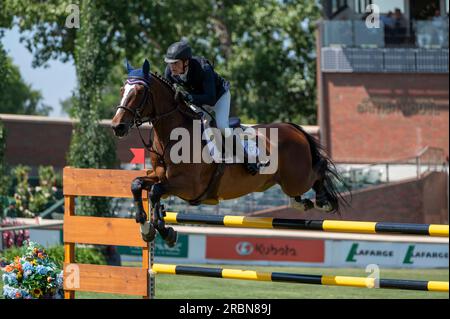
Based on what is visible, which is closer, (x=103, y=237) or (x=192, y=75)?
(x=192, y=75)

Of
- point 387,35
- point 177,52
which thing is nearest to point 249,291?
point 177,52

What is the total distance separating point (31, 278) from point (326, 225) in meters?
2.79

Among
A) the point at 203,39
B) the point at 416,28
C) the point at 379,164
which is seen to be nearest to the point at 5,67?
the point at 379,164

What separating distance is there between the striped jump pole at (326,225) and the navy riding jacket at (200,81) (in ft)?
3.63

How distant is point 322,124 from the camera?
29.6 meters

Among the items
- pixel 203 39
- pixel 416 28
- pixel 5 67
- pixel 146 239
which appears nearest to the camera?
pixel 146 239

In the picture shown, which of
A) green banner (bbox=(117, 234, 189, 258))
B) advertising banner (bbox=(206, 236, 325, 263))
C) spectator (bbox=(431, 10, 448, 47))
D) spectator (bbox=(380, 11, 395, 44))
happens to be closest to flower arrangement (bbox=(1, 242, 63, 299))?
green banner (bbox=(117, 234, 189, 258))

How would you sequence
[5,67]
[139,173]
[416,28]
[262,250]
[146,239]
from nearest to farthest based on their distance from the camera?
[146,239] → [139,173] → [5,67] → [262,250] → [416,28]

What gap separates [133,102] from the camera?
8250 mm

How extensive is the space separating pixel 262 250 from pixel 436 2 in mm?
14207

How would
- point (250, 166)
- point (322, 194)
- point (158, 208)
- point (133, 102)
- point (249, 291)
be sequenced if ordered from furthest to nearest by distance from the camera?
point (249, 291)
point (322, 194)
point (250, 166)
point (158, 208)
point (133, 102)

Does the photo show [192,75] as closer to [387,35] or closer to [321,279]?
[321,279]

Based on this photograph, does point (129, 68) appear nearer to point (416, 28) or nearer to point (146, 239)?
point (146, 239)

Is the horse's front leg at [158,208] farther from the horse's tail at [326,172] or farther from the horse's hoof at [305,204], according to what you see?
the horse's tail at [326,172]
